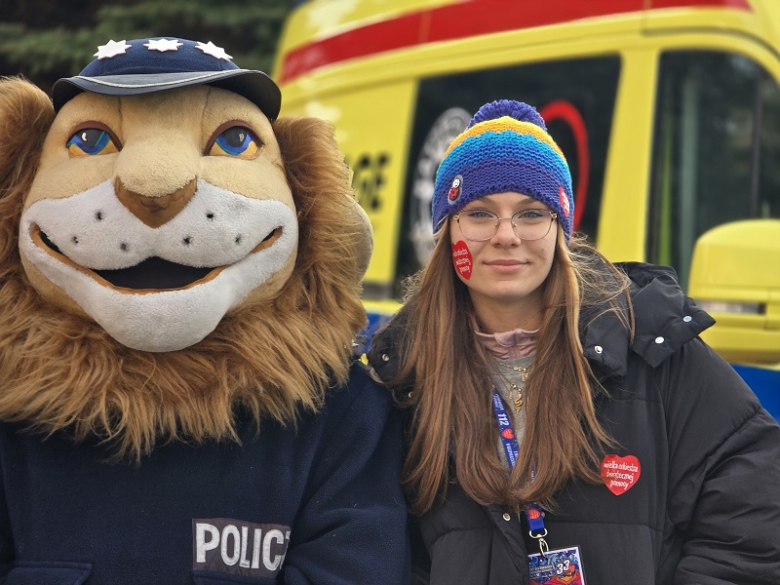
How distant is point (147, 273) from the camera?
2.42m

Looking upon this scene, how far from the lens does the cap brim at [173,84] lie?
239 centimetres

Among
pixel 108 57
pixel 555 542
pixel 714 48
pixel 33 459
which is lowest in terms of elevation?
pixel 555 542

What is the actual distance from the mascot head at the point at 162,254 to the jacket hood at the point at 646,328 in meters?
0.37

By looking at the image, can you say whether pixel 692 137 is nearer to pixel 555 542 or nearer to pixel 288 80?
pixel 555 542

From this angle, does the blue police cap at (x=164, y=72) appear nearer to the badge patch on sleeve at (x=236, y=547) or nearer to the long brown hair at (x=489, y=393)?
the long brown hair at (x=489, y=393)

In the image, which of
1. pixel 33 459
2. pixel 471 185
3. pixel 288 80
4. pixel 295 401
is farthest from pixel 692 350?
pixel 288 80

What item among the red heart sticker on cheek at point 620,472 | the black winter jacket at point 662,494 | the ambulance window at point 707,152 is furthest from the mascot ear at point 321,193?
the ambulance window at point 707,152

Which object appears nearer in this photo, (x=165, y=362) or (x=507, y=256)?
(x=165, y=362)

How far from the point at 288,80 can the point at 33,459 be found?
4229 mm

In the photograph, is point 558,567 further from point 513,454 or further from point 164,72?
point 164,72

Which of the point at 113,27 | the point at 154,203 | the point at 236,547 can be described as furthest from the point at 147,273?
the point at 113,27

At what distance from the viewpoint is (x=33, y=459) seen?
2389mm

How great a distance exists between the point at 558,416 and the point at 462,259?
1.58ft

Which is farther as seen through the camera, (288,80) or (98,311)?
(288,80)
